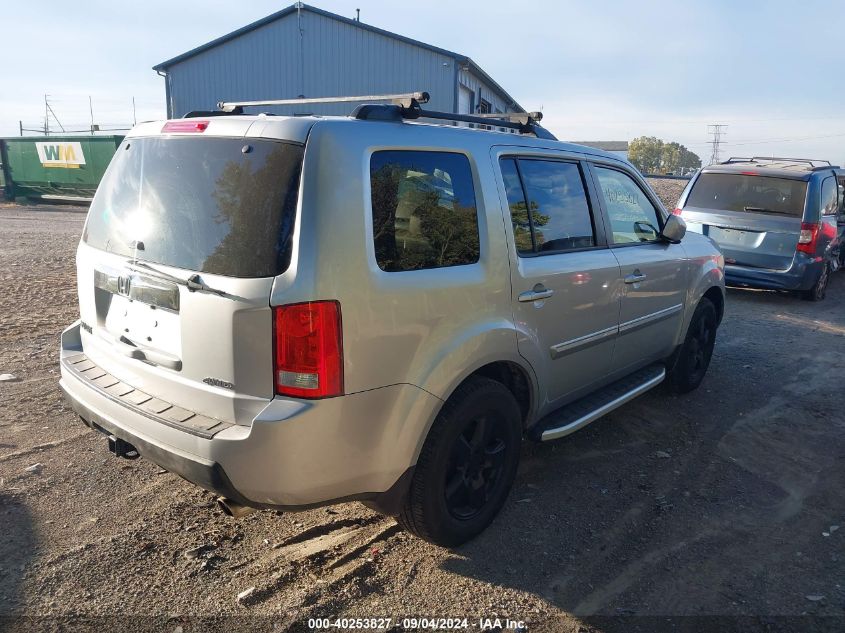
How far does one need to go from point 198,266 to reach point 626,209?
2949 millimetres

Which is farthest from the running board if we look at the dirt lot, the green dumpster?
the green dumpster

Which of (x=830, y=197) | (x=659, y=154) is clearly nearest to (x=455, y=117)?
(x=830, y=197)

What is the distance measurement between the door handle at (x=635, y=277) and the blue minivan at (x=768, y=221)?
17.7ft

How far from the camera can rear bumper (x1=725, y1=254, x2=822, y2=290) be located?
8648 mm

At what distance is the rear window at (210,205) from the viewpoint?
241cm

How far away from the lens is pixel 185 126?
2.81m

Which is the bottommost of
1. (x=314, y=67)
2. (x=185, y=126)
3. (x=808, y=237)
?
(x=808, y=237)

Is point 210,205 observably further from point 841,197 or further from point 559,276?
point 841,197

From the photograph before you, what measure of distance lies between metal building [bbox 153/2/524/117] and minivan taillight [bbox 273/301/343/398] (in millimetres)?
20242

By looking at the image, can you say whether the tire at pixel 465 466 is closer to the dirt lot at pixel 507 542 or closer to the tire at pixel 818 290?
the dirt lot at pixel 507 542

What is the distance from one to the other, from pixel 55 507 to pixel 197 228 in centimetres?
176

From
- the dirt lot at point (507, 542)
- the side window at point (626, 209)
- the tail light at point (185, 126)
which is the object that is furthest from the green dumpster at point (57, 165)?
the tail light at point (185, 126)

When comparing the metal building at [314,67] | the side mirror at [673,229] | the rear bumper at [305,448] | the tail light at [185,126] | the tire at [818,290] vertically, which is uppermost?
the metal building at [314,67]

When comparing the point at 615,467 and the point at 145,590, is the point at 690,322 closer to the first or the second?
the point at 615,467
